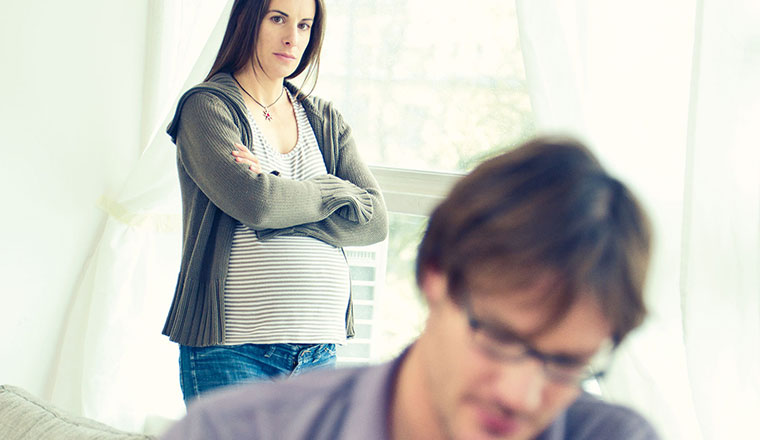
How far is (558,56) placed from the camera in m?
1.70

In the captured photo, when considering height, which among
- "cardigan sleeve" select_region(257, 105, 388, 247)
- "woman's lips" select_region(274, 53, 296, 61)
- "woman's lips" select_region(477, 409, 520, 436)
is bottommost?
"woman's lips" select_region(477, 409, 520, 436)

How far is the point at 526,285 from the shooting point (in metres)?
0.61

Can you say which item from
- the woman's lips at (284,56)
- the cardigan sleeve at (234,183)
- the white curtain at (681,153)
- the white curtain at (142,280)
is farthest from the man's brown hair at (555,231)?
the white curtain at (142,280)

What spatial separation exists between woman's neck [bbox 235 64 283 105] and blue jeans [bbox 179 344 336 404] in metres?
0.60

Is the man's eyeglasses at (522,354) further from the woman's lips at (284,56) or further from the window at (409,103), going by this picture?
the window at (409,103)

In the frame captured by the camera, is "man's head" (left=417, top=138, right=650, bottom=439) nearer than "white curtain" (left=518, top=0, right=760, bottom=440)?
Yes

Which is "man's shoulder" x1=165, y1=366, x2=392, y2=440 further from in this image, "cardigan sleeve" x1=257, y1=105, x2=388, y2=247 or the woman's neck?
A: the woman's neck

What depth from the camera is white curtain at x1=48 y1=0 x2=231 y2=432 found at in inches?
93.3

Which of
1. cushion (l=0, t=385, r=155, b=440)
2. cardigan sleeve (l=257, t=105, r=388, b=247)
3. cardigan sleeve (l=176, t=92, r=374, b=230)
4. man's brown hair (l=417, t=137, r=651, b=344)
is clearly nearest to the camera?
man's brown hair (l=417, t=137, r=651, b=344)

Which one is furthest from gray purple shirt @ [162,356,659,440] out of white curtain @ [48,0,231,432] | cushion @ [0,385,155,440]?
white curtain @ [48,0,231,432]

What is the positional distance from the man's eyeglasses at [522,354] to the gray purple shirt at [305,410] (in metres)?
0.14

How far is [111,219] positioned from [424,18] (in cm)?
117

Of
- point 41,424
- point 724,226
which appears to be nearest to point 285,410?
point 41,424

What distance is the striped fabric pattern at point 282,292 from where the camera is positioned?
1.62m
